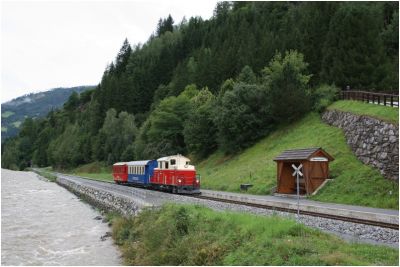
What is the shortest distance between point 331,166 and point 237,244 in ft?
61.0

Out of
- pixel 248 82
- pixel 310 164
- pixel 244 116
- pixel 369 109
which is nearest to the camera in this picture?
pixel 310 164

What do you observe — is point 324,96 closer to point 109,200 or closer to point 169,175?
point 169,175

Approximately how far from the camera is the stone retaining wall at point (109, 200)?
27378 millimetres

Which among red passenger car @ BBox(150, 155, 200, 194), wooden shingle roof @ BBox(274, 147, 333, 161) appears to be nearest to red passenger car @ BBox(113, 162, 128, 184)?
red passenger car @ BBox(150, 155, 200, 194)

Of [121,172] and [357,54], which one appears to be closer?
[357,54]

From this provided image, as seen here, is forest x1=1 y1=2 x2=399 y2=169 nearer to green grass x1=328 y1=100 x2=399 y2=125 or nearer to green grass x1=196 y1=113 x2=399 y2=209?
green grass x1=196 y1=113 x2=399 y2=209

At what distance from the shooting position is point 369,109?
3319cm

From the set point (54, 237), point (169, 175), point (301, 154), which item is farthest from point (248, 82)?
point (54, 237)

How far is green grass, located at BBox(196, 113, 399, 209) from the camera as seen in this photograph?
2531 centimetres

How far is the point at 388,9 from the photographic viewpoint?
74625mm

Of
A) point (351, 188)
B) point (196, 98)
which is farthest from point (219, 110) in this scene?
point (351, 188)

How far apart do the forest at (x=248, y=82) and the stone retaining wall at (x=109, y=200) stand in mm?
12862

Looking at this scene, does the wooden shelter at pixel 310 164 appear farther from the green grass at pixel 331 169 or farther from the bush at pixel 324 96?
the bush at pixel 324 96

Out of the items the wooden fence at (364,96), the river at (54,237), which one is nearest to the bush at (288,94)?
the wooden fence at (364,96)
